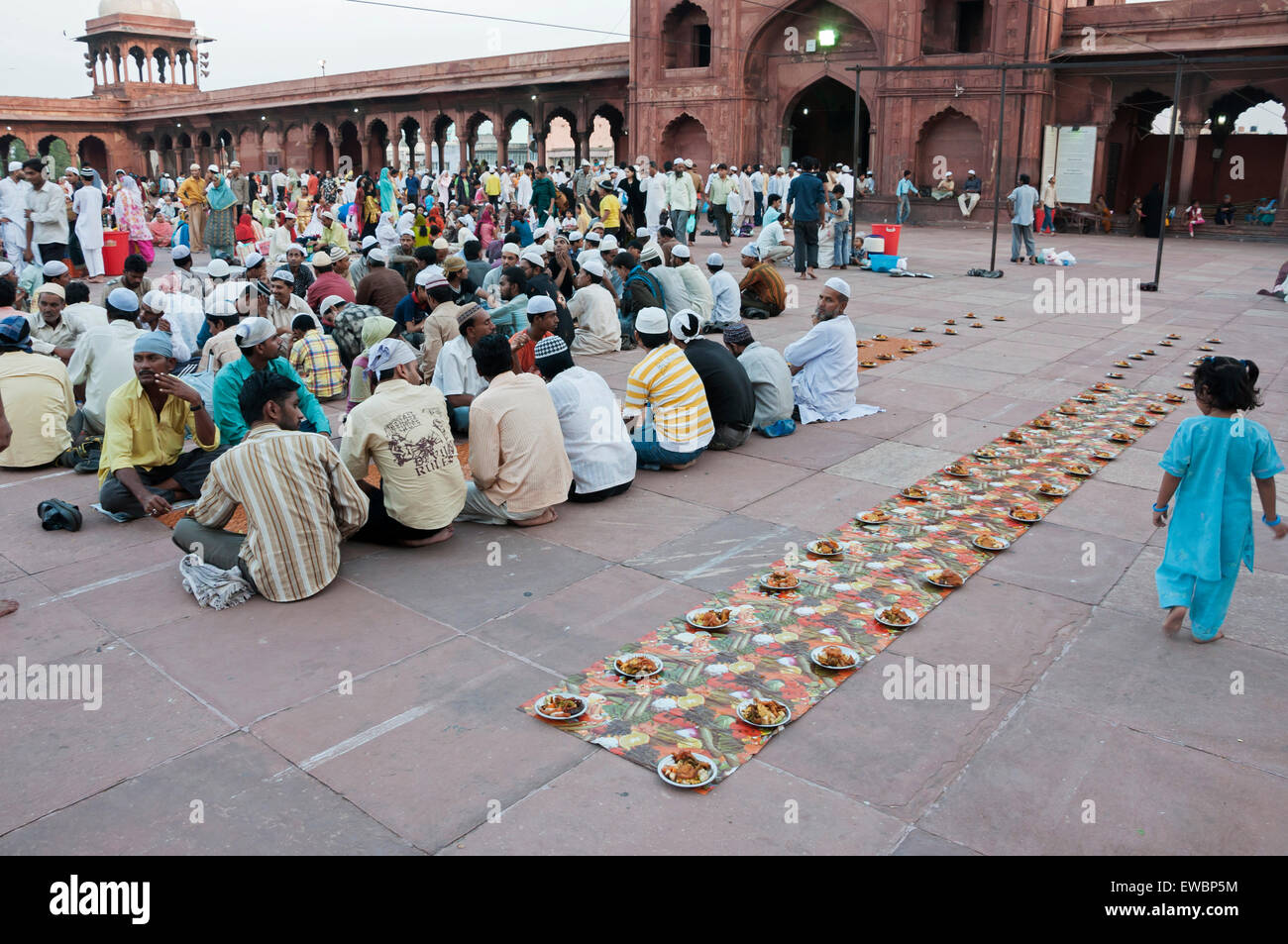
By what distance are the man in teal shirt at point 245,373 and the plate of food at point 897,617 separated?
291 centimetres

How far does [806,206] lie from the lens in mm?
14000

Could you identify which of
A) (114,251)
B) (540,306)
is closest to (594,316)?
(540,306)

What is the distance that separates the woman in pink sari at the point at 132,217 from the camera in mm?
15922

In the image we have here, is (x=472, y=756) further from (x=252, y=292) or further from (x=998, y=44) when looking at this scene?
(x=998, y=44)

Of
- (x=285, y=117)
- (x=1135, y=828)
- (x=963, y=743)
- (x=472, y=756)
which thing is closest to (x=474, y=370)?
(x=472, y=756)

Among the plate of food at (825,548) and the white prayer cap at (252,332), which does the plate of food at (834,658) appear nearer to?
the plate of food at (825,548)

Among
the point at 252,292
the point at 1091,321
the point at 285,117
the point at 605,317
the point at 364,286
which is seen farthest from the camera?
the point at 285,117

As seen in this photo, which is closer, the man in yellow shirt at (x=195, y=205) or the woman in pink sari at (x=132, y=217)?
the woman in pink sari at (x=132, y=217)

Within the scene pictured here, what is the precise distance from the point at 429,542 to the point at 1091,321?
910 centimetres

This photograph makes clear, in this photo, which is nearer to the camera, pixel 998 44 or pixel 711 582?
pixel 711 582

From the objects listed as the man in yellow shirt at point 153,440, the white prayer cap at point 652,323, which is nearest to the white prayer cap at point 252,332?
the man in yellow shirt at point 153,440

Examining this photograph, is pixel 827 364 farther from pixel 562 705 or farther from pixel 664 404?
pixel 562 705

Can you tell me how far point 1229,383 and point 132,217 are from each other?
54.4ft

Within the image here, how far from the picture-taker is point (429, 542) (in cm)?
493
